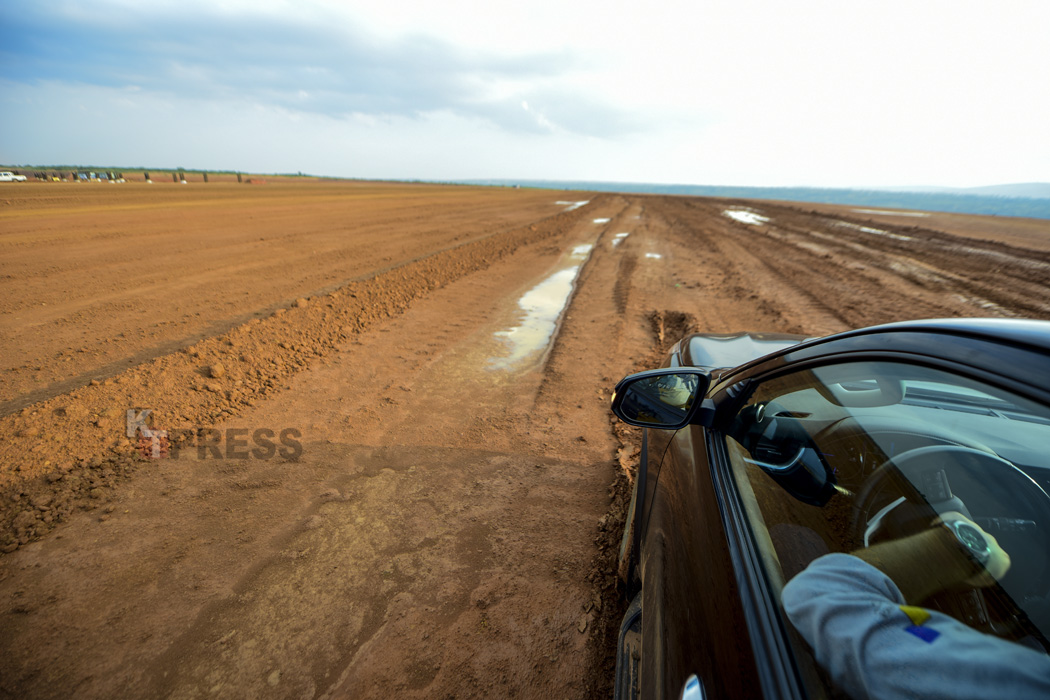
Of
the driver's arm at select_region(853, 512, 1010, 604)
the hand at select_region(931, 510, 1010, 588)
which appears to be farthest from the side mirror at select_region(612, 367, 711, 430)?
the hand at select_region(931, 510, 1010, 588)

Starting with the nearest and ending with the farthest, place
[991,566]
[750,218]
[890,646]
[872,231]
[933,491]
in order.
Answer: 1. [890,646]
2. [991,566]
3. [933,491]
4. [872,231]
5. [750,218]

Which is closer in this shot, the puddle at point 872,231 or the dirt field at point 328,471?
the dirt field at point 328,471

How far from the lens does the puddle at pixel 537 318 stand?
6.05 metres

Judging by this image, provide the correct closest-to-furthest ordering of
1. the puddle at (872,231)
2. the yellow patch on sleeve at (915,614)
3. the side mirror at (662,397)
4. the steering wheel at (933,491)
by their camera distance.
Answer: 1. the yellow patch on sleeve at (915,614)
2. the steering wheel at (933,491)
3. the side mirror at (662,397)
4. the puddle at (872,231)

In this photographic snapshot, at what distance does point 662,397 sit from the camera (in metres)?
1.94

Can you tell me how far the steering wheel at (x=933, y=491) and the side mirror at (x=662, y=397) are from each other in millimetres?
618

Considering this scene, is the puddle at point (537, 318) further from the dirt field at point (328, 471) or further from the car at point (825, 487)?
the car at point (825, 487)

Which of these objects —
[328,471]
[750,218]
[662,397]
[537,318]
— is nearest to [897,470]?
[662,397]

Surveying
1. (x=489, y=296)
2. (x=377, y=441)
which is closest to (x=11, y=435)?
(x=377, y=441)

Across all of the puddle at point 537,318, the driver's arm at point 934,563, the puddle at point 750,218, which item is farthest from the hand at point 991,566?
the puddle at point 750,218

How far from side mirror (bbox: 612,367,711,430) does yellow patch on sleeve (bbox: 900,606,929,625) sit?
860 mm

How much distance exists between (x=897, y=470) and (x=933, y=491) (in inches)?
3.5

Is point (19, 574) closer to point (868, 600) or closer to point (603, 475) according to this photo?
point (603, 475)

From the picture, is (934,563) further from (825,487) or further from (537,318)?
(537,318)
